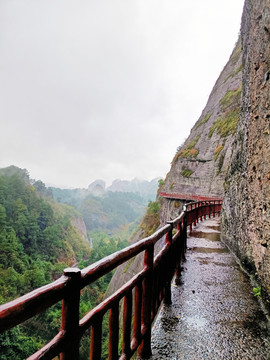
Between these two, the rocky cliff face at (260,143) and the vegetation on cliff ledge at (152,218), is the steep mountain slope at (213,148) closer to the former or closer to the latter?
the vegetation on cliff ledge at (152,218)

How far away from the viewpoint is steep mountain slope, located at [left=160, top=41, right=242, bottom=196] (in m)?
24.4

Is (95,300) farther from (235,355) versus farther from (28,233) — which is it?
(235,355)

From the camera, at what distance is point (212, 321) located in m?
3.41

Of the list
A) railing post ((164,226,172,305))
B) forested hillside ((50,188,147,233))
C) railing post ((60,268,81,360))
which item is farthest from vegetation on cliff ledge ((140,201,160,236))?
forested hillside ((50,188,147,233))

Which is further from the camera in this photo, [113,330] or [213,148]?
[213,148]

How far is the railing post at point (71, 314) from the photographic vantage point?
1230 millimetres

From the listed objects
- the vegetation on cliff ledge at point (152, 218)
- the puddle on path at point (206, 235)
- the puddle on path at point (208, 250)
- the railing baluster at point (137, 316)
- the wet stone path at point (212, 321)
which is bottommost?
the vegetation on cliff ledge at point (152, 218)

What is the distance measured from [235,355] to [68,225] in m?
87.4

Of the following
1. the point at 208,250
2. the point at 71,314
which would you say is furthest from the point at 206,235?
the point at 71,314

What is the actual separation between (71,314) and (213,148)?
28550 mm

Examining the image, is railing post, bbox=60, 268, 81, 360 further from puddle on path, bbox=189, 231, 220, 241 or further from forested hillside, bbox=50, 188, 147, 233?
forested hillside, bbox=50, 188, 147, 233

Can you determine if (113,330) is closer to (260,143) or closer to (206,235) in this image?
(260,143)

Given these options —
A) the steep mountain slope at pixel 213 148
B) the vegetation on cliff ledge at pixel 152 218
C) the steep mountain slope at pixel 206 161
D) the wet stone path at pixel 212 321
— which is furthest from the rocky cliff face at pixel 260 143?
the vegetation on cliff ledge at pixel 152 218

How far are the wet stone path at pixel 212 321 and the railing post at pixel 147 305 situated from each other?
0.15m
